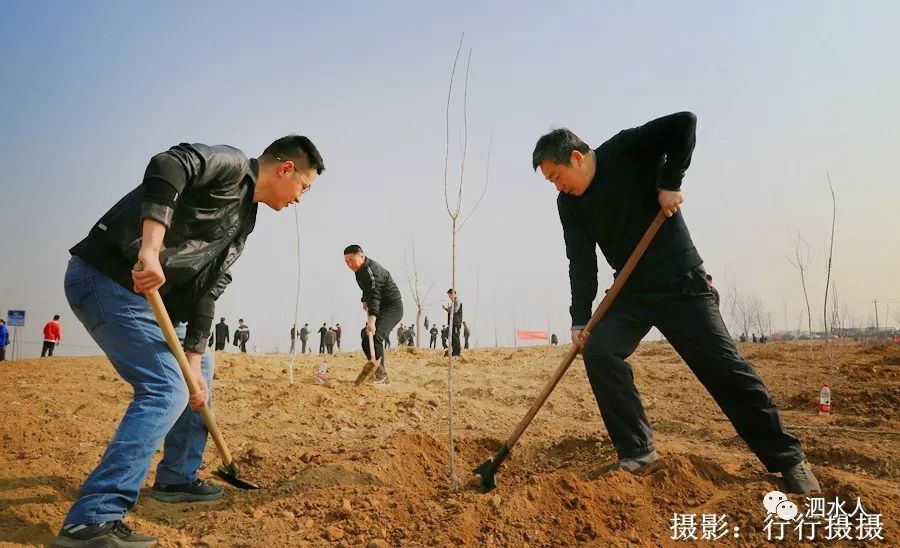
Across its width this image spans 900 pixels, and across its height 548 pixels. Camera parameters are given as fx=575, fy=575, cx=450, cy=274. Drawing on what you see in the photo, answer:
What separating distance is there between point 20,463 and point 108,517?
189 cm

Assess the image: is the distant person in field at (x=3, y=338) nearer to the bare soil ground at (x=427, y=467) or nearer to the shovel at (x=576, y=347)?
the bare soil ground at (x=427, y=467)

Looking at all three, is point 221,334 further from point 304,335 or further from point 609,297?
point 609,297

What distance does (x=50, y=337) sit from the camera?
1744 cm

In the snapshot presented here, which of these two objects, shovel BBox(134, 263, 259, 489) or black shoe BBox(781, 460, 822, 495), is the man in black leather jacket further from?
black shoe BBox(781, 460, 822, 495)

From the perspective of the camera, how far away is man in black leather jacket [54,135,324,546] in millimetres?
2289

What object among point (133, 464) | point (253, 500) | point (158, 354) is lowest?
point (253, 500)

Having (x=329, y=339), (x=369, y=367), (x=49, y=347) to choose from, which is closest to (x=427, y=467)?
(x=369, y=367)

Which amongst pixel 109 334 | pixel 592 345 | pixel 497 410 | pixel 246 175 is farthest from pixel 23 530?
pixel 497 410

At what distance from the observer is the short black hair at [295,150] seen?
2891mm

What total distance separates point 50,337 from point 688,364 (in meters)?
19.6

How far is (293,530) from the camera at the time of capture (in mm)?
2521

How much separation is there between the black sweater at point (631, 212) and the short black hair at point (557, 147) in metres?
Answer: 0.21

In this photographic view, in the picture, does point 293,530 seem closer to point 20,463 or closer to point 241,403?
point 20,463

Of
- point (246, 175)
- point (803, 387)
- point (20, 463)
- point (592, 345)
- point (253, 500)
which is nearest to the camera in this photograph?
point (246, 175)
